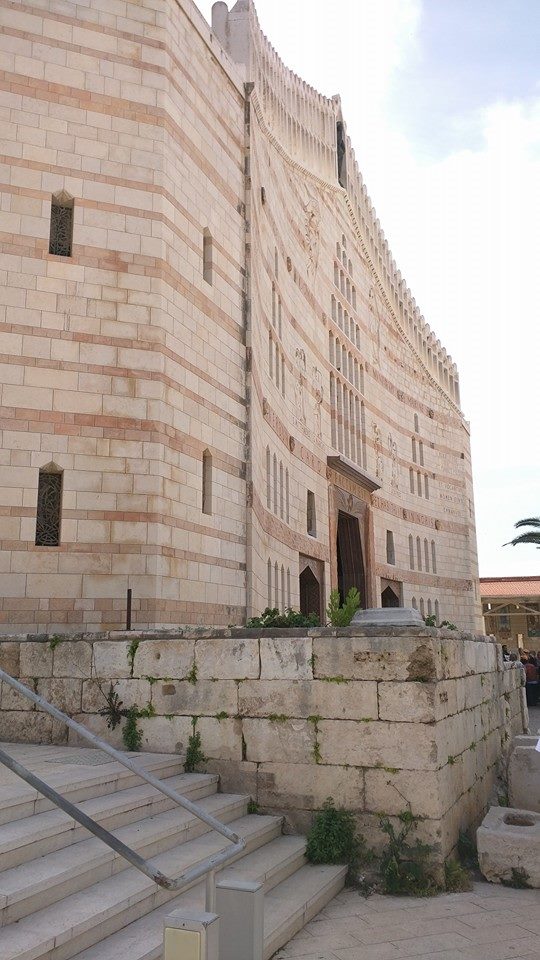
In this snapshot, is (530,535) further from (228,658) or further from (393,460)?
(228,658)

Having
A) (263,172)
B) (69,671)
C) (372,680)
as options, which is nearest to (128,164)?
(263,172)

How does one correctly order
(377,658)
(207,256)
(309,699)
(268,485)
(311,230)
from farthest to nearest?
(311,230) → (268,485) → (207,256) → (309,699) → (377,658)

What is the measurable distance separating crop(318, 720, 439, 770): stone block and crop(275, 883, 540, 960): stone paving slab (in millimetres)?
985

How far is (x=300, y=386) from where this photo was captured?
57.9ft

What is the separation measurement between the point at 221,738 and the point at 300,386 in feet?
38.5

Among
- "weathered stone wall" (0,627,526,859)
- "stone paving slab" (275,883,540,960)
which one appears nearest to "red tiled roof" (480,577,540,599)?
→ "weathered stone wall" (0,627,526,859)

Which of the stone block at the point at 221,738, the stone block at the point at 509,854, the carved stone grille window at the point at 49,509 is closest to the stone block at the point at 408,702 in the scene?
the stone block at the point at 509,854

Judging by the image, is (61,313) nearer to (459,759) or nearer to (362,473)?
(459,759)

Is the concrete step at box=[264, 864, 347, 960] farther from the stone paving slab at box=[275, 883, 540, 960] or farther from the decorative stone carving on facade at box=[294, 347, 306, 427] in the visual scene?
the decorative stone carving on facade at box=[294, 347, 306, 427]

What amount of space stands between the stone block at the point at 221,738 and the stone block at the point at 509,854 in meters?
2.21

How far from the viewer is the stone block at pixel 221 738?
6848mm

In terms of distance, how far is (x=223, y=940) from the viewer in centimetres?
370

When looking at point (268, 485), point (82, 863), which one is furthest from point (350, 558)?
point (82, 863)

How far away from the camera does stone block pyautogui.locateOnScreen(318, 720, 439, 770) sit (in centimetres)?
619
